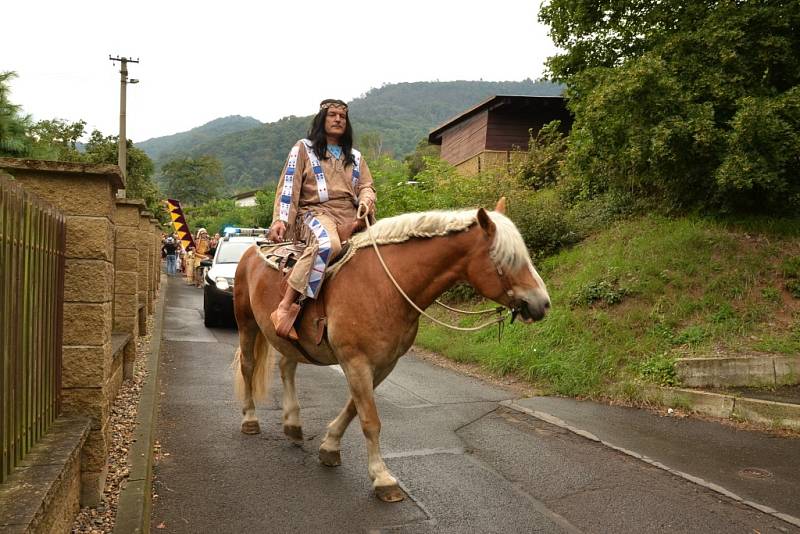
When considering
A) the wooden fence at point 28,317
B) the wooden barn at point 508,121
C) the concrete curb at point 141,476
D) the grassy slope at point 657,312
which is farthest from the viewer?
the wooden barn at point 508,121

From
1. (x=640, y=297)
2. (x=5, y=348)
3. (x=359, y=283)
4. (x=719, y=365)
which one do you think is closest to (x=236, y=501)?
(x=359, y=283)

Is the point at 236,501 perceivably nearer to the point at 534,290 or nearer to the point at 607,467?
the point at 534,290

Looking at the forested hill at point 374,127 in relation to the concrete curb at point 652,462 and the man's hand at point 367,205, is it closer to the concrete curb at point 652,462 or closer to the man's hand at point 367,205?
the concrete curb at point 652,462

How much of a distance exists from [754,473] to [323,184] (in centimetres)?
412

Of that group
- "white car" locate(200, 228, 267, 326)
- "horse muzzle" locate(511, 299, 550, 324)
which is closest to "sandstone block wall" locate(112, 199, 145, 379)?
"white car" locate(200, 228, 267, 326)

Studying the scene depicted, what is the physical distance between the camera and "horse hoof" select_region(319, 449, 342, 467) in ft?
15.9

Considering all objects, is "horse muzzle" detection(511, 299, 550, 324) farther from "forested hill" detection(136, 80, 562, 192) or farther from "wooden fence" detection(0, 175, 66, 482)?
"forested hill" detection(136, 80, 562, 192)

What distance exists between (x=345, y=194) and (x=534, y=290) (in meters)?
1.95

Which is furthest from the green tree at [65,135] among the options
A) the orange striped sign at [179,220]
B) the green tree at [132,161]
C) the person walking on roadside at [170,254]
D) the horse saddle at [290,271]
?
the horse saddle at [290,271]

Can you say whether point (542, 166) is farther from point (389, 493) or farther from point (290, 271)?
point (389, 493)

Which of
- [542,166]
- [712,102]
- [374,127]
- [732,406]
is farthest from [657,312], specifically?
[374,127]

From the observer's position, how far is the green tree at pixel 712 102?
815cm

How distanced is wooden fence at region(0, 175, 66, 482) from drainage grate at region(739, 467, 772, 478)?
4885mm

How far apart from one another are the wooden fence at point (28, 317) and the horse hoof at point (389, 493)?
2.08 metres
